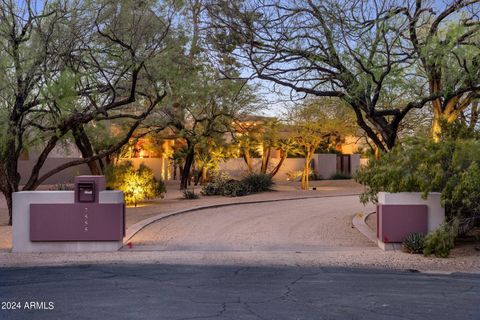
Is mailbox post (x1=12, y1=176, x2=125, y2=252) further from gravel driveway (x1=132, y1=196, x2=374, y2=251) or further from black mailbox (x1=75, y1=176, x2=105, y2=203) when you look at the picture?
gravel driveway (x1=132, y1=196, x2=374, y2=251)

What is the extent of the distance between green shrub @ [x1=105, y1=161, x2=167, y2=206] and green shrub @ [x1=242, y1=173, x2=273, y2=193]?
22.1 ft

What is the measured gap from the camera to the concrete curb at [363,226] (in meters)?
14.1

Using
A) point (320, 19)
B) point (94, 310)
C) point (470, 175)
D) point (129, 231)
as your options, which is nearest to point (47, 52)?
point (129, 231)

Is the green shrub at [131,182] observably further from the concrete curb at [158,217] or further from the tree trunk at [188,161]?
the tree trunk at [188,161]

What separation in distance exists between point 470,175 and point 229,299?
6.03 meters

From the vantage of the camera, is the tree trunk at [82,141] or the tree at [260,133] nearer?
the tree trunk at [82,141]

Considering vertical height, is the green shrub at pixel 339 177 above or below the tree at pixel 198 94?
below

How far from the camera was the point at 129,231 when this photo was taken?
14.3 m

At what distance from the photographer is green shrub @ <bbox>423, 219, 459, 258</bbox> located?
11.1m

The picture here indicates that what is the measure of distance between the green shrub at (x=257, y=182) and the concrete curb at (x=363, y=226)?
957cm

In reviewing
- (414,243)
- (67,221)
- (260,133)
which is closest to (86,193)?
(67,221)

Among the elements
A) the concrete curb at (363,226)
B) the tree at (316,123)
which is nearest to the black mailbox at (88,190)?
the concrete curb at (363,226)

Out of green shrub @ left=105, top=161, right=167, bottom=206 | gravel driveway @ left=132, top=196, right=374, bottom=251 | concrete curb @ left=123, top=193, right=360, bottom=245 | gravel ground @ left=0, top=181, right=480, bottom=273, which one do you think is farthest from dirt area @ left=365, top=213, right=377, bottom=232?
green shrub @ left=105, top=161, right=167, bottom=206

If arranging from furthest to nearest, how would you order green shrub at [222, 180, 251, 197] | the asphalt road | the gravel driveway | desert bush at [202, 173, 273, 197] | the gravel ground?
desert bush at [202, 173, 273, 197]
green shrub at [222, 180, 251, 197]
the gravel driveway
the gravel ground
the asphalt road
